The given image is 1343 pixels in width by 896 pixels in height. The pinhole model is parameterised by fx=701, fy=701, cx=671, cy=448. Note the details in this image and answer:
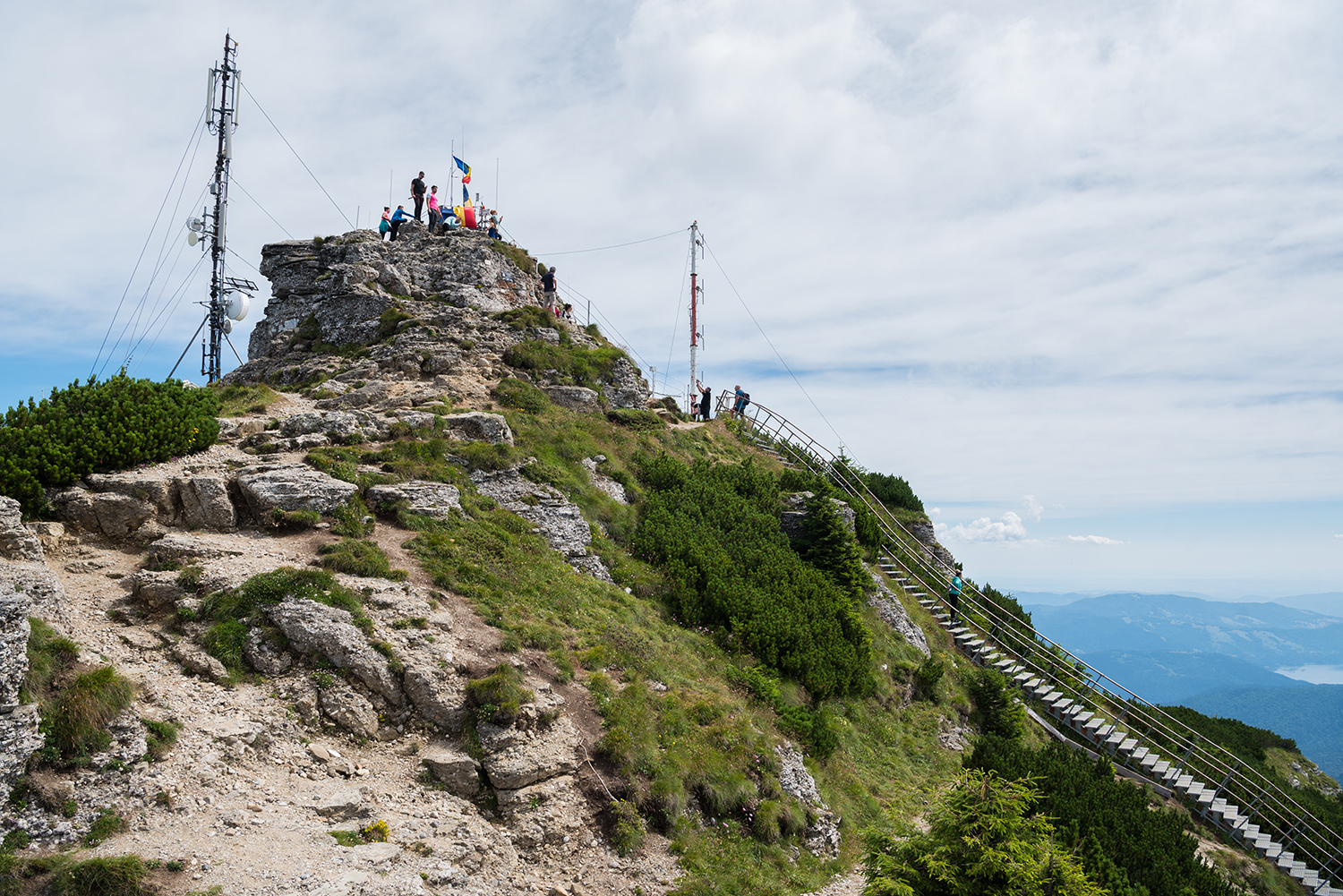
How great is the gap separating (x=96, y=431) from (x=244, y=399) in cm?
785

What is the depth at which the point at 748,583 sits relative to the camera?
20.9m

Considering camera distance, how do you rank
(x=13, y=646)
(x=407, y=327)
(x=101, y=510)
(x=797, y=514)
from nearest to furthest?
(x=13, y=646)
(x=101, y=510)
(x=797, y=514)
(x=407, y=327)

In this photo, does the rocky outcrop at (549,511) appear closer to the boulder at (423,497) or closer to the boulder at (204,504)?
the boulder at (423,497)

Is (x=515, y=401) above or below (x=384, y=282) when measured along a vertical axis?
below

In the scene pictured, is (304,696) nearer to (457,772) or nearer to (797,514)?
(457,772)

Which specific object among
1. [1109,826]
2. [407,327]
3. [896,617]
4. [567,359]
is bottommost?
[1109,826]

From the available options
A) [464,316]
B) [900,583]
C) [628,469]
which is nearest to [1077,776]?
[900,583]

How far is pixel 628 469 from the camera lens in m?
25.0

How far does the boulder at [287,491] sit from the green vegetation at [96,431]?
5.85 ft

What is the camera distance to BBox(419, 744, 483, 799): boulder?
1139 centimetres

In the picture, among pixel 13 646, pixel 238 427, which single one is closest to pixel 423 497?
pixel 238 427

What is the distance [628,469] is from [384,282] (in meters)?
14.5

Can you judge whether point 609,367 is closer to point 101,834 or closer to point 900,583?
point 900,583

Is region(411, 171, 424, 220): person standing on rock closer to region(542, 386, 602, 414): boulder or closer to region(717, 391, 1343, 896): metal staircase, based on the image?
region(542, 386, 602, 414): boulder
